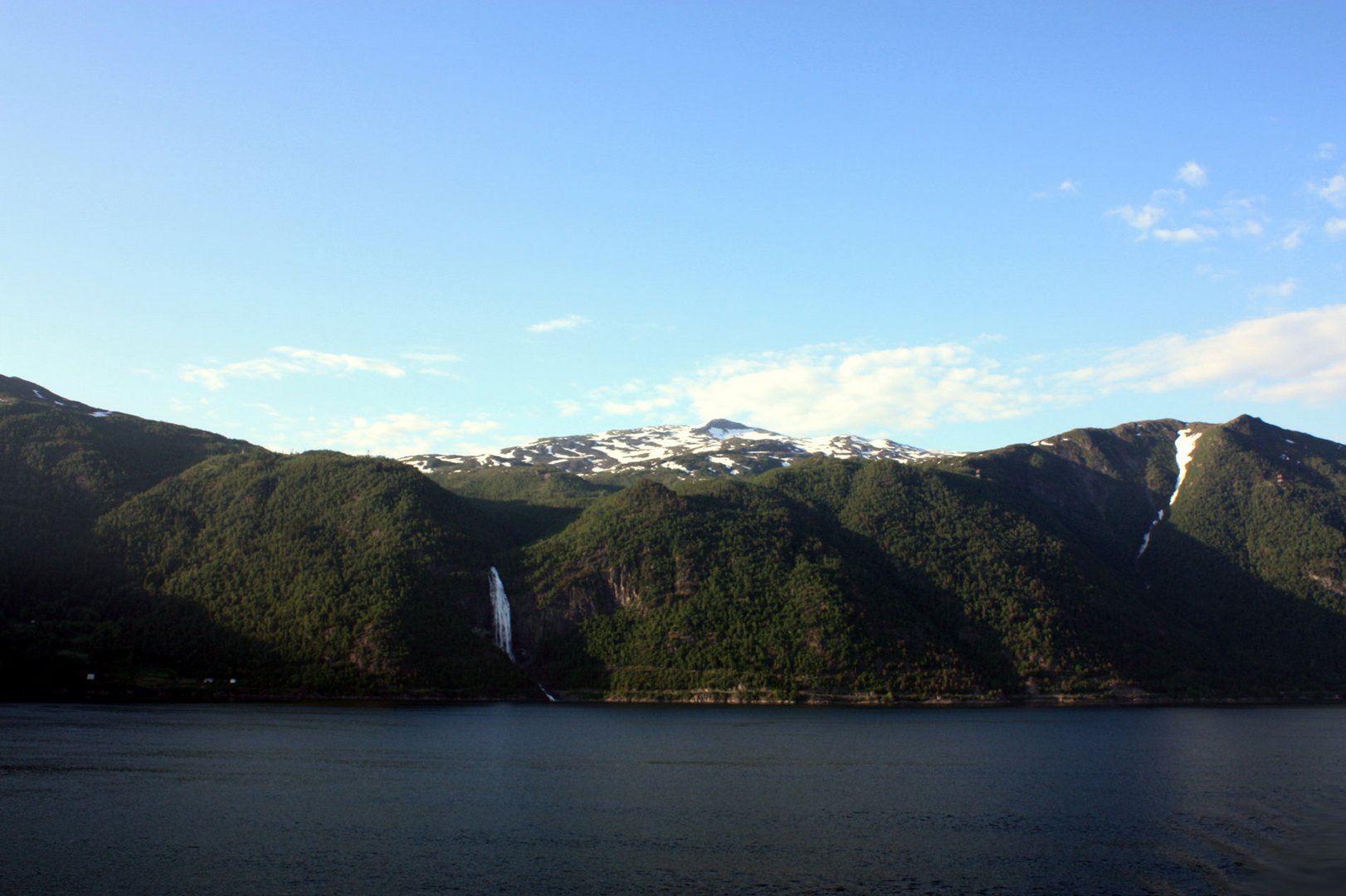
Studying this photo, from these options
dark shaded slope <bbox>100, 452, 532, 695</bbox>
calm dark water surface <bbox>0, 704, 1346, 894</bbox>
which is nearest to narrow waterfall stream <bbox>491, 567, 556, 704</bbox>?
dark shaded slope <bbox>100, 452, 532, 695</bbox>

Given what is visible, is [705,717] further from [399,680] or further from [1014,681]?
[1014,681]

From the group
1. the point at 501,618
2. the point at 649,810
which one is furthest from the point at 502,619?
the point at 649,810

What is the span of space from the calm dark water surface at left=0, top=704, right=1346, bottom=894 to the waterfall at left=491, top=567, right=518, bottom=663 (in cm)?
5698

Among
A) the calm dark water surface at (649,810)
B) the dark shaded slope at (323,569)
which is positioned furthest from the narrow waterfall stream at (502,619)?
the calm dark water surface at (649,810)

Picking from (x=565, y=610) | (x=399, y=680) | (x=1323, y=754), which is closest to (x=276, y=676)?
(x=399, y=680)

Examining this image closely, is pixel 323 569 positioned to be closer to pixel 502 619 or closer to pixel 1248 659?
pixel 502 619

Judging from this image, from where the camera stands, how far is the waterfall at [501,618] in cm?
16250

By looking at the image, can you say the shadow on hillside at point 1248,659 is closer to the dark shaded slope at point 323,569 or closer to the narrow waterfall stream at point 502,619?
the narrow waterfall stream at point 502,619

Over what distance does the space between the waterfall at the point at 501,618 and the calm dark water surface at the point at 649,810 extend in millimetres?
56978

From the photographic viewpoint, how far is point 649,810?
59.2 meters

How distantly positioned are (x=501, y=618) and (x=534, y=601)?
6239mm

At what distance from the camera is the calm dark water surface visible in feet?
144

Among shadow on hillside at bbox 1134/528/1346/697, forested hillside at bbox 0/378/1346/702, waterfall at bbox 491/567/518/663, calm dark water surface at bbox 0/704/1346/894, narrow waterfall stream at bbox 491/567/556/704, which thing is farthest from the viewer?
shadow on hillside at bbox 1134/528/1346/697

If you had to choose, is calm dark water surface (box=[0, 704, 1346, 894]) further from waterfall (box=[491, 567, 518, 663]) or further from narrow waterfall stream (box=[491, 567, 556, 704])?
waterfall (box=[491, 567, 518, 663])
